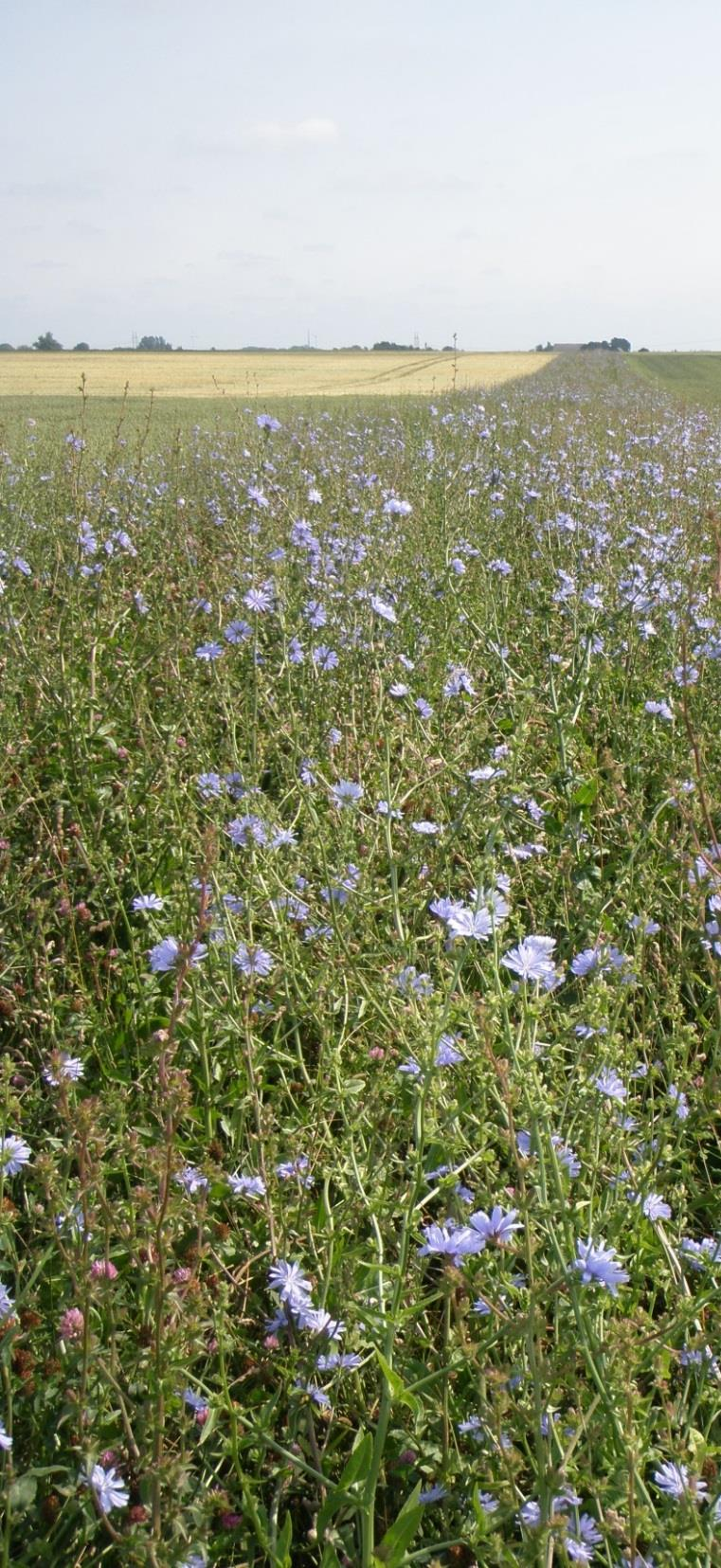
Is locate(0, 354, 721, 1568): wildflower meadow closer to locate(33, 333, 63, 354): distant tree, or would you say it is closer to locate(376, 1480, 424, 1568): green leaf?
locate(376, 1480, 424, 1568): green leaf

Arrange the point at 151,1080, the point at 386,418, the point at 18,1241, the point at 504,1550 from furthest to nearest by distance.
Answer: the point at 386,418 < the point at 151,1080 < the point at 18,1241 < the point at 504,1550

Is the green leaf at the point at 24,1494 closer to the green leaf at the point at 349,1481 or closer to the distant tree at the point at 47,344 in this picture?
the green leaf at the point at 349,1481

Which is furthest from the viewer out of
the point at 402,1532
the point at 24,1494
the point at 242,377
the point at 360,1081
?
the point at 242,377

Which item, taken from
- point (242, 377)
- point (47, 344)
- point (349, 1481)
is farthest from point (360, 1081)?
point (47, 344)

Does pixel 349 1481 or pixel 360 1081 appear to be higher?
pixel 360 1081

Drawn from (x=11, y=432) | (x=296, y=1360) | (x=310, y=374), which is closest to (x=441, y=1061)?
(x=296, y=1360)

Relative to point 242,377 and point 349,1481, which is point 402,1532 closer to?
point 349,1481

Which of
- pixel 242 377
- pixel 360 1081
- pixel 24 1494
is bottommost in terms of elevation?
pixel 24 1494

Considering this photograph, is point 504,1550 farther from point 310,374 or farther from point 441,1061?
point 310,374

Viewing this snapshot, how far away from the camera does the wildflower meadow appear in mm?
1180

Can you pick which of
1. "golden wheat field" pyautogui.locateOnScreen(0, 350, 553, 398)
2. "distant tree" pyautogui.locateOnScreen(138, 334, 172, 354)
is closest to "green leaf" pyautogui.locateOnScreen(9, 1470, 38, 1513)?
"golden wheat field" pyautogui.locateOnScreen(0, 350, 553, 398)

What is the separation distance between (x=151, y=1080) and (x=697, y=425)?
32.3ft

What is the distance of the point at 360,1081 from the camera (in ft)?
5.95

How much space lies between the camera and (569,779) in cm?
264
